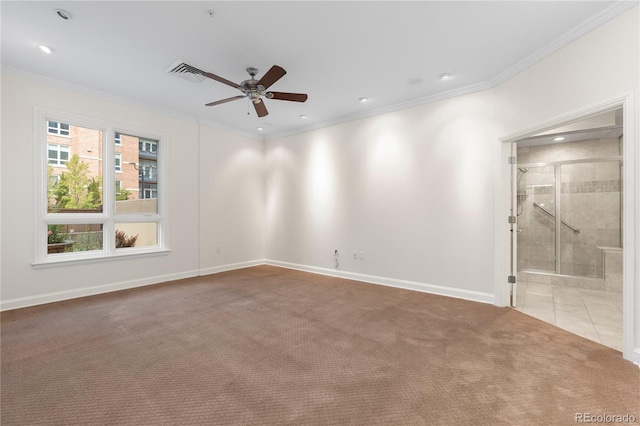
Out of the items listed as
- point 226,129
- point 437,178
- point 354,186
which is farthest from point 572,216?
point 226,129

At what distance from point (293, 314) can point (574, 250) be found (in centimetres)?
533

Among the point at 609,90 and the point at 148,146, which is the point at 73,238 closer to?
the point at 148,146

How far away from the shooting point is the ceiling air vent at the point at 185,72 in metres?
2.85

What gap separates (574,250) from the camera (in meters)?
5.16

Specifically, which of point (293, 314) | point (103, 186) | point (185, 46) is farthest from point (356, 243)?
point (103, 186)

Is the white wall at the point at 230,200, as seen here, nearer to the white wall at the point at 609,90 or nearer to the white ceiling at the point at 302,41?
the white ceiling at the point at 302,41

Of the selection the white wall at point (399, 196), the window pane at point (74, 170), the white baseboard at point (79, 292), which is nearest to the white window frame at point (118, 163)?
the window pane at point (74, 170)

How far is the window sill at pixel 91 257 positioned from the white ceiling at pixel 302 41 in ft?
7.91

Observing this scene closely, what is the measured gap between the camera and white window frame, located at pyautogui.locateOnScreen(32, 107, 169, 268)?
3686 millimetres

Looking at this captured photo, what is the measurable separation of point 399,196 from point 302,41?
8.72ft

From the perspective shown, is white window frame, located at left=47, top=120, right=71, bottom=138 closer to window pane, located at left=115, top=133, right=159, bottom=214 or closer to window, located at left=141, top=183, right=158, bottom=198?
window pane, located at left=115, top=133, right=159, bottom=214

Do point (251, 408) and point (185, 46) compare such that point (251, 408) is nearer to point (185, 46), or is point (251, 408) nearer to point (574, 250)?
point (185, 46)

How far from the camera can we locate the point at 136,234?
15.5 ft

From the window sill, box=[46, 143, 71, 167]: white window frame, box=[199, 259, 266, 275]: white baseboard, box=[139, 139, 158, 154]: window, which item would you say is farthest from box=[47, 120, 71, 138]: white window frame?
box=[199, 259, 266, 275]: white baseboard
